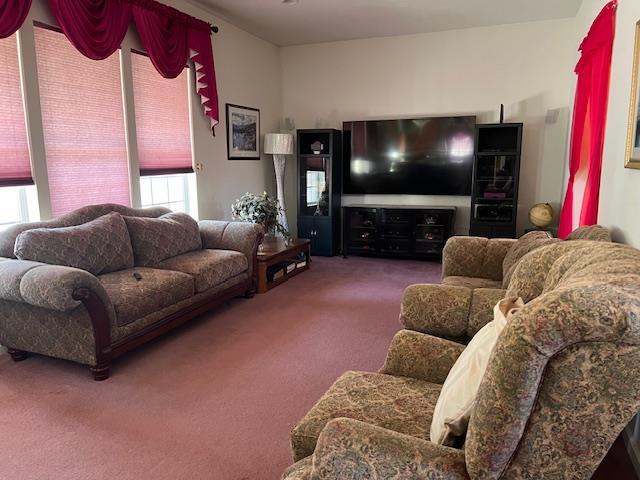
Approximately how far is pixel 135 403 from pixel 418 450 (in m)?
1.88

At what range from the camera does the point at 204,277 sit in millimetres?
3602

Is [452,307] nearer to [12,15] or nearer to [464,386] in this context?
[464,386]

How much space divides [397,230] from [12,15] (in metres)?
4.39

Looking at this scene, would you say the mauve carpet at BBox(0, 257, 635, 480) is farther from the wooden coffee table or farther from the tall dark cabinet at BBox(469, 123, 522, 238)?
the tall dark cabinet at BBox(469, 123, 522, 238)

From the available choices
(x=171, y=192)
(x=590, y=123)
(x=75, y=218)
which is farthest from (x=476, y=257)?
(x=171, y=192)

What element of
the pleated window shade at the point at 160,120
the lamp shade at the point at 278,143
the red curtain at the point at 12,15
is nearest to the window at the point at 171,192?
the pleated window shade at the point at 160,120

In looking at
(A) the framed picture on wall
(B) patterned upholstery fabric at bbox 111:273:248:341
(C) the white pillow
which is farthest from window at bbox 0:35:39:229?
(C) the white pillow

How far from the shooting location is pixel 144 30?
3982 mm

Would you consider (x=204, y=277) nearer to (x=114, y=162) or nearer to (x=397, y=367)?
(x=114, y=162)

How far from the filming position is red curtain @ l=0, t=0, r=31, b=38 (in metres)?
2.89

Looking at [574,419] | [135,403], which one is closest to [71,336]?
[135,403]

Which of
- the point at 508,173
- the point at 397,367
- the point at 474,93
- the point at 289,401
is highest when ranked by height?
the point at 474,93

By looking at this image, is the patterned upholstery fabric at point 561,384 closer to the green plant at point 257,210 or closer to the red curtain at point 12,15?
the red curtain at point 12,15

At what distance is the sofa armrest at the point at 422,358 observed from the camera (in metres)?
1.79
